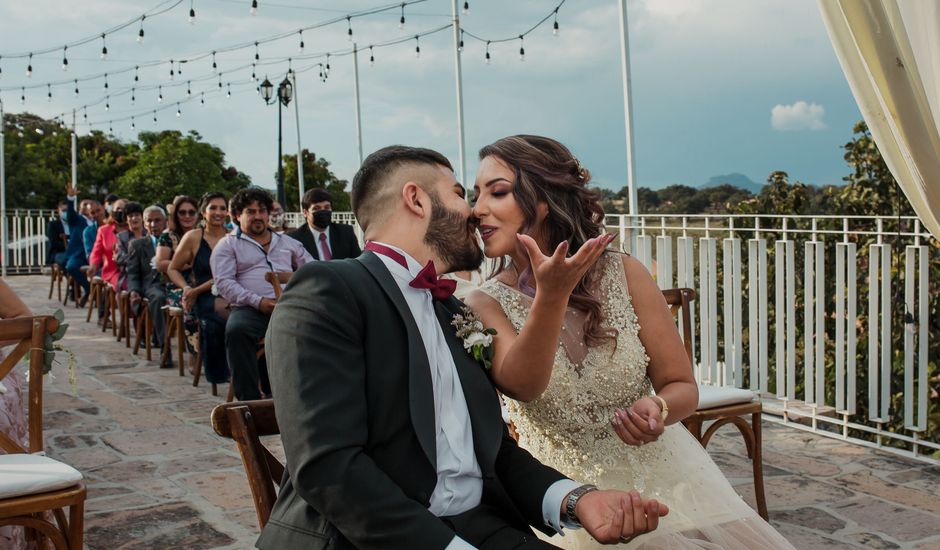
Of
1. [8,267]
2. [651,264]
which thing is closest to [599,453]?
[651,264]

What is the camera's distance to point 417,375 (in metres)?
1.81

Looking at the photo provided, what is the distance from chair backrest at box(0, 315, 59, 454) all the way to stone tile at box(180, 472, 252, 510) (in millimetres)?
1791

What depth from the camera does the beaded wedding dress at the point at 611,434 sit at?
8.30ft

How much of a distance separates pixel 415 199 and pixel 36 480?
1.54 m

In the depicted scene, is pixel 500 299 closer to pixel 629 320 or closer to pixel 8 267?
pixel 629 320

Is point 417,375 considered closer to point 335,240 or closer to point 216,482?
point 216,482

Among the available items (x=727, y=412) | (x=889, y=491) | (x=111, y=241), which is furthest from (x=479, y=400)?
(x=111, y=241)

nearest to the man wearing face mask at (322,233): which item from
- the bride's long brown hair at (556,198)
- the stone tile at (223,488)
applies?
the stone tile at (223,488)

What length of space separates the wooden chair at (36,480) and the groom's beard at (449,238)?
4.86ft

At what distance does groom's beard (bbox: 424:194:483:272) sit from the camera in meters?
2.00

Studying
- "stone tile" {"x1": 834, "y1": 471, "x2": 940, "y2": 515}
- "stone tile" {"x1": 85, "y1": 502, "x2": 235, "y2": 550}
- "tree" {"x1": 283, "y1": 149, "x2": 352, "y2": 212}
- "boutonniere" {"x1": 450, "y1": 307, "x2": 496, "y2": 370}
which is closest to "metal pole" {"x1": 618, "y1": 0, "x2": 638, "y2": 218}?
"stone tile" {"x1": 834, "y1": 471, "x2": 940, "y2": 515}

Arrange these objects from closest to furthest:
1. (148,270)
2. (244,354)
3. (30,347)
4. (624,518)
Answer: (624,518) → (30,347) → (244,354) → (148,270)

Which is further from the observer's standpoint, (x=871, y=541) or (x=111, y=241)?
(x=111, y=241)

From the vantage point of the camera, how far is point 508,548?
189cm
